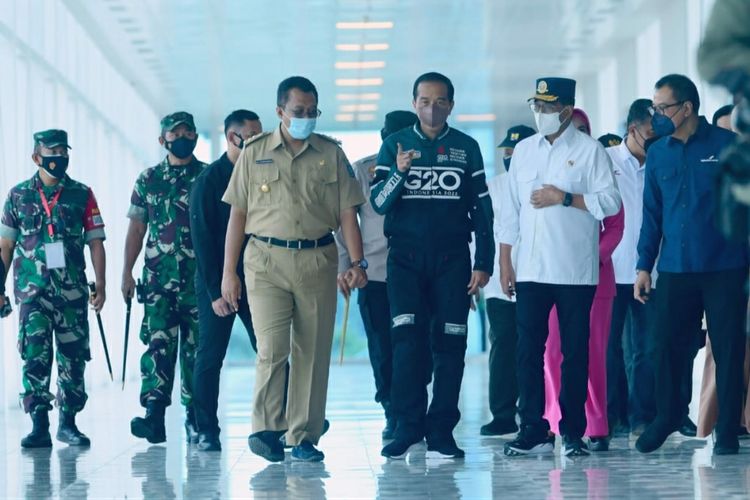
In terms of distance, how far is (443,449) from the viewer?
5879 millimetres

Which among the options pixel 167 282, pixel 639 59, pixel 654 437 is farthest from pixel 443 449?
pixel 639 59

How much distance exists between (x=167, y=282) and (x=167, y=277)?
24 millimetres

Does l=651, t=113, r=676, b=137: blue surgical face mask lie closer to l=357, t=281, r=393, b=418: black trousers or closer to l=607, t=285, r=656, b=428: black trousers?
l=607, t=285, r=656, b=428: black trousers

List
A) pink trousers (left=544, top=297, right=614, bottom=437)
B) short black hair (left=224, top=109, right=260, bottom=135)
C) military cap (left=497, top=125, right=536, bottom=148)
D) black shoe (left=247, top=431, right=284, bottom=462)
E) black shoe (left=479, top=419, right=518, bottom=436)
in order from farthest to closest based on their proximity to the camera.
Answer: military cap (left=497, top=125, right=536, bottom=148), black shoe (left=479, top=419, right=518, bottom=436), short black hair (left=224, top=109, right=260, bottom=135), pink trousers (left=544, top=297, right=614, bottom=437), black shoe (left=247, top=431, right=284, bottom=462)

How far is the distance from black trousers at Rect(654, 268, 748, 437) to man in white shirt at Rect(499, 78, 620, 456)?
1.04 feet

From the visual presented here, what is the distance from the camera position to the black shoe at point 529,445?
234 inches

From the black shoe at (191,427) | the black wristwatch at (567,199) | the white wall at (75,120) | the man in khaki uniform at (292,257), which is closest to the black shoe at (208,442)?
the black shoe at (191,427)

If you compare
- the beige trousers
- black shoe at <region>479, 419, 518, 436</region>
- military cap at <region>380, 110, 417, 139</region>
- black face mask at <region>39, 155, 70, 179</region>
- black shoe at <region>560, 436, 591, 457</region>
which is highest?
military cap at <region>380, 110, 417, 139</region>

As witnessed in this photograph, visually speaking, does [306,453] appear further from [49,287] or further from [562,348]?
[49,287]

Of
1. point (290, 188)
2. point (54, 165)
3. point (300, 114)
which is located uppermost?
point (300, 114)

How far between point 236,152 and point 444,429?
163cm

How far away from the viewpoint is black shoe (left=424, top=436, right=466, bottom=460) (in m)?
5.88

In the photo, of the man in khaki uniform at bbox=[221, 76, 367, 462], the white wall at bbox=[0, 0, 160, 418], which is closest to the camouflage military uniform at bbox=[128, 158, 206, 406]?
the man in khaki uniform at bbox=[221, 76, 367, 462]

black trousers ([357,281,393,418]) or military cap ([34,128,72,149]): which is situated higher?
military cap ([34,128,72,149])
